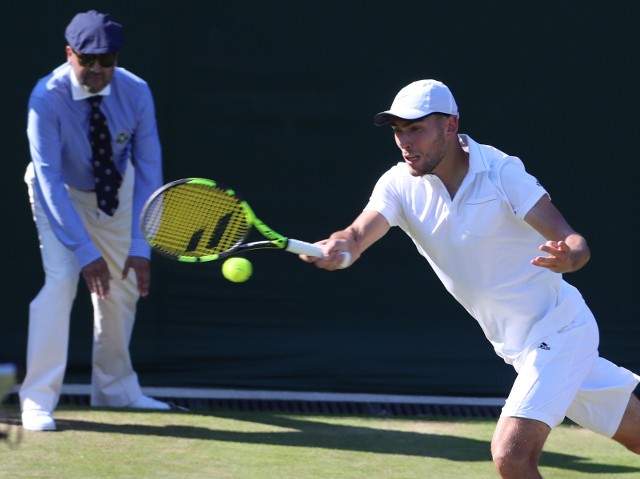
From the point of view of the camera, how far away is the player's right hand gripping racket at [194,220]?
4121mm

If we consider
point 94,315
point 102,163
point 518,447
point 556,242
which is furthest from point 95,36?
point 518,447

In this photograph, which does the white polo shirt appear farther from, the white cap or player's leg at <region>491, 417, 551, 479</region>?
player's leg at <region>491, 417, 551, 479</region>

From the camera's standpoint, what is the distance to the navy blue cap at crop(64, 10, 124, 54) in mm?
5176

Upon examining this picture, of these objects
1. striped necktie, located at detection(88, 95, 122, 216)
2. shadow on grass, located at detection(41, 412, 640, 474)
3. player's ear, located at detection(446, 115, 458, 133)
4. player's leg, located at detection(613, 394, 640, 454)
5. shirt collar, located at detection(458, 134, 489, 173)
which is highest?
player's ear, located at detection(446, 115, 458, 133)

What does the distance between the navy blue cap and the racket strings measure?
117cm

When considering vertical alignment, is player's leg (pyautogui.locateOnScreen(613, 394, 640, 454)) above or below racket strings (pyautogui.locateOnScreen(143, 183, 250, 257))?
below

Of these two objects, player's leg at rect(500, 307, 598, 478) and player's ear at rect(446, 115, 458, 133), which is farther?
player's ear at rect(446, 115, 458, 133)

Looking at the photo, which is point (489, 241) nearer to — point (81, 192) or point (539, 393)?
point (539, 393)

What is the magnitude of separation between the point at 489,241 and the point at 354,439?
1.77 m

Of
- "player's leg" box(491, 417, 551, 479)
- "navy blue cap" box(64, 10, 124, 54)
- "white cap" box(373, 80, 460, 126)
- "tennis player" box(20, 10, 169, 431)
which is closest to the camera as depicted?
"player's leg" box(491, 417, 551, 479)

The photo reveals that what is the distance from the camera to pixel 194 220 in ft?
13.9

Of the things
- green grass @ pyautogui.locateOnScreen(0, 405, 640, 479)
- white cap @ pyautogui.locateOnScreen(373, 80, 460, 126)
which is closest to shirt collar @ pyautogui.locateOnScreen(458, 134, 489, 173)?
white cap @ pyautogui.locateOnScreen(373, 80, 460, 126)

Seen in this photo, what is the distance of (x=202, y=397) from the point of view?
634 cm

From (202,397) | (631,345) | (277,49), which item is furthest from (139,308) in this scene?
(631,345)
